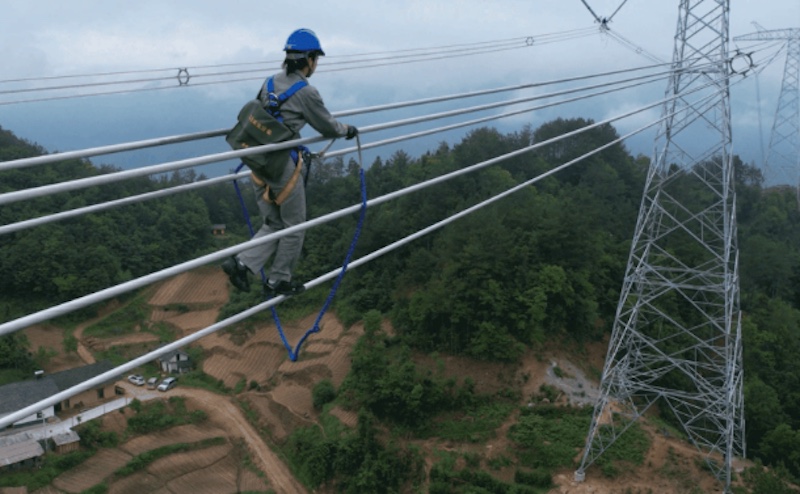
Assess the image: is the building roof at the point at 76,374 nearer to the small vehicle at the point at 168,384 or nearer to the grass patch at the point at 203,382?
the small vehicle at the point at 168,384

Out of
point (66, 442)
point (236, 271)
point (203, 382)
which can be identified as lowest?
point (203, 382)

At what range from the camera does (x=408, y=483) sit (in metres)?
15.1

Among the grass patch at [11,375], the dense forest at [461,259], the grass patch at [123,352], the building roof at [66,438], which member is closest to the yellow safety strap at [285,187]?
the dense forest at [461,259]

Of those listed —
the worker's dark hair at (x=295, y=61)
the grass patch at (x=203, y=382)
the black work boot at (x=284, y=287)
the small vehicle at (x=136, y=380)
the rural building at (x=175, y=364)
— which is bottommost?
the grass patch at (x=203, y=382)

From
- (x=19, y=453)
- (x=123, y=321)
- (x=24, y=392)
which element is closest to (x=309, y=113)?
(x=19, y=453)

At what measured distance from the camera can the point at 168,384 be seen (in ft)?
69.8

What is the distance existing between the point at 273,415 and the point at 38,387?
7303mm

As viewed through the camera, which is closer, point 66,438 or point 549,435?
point 549,435

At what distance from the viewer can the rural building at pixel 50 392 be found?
18.5 meters

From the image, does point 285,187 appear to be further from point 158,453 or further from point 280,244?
point 158,453

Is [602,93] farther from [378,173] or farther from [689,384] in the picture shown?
[378,173]

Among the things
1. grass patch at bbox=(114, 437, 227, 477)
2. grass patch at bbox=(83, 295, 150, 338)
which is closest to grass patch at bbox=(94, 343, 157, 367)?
grass patch at bbox=(83, 295, 150, 338)

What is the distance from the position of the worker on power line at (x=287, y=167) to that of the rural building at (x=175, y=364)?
21.1 meters

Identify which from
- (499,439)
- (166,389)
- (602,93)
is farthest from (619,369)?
(166,389)
